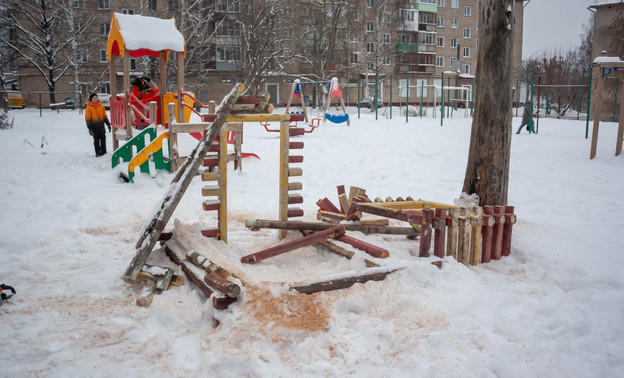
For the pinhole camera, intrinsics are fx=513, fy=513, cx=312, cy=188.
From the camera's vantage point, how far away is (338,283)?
449 centimetres

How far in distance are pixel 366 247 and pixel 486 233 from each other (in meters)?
1.27

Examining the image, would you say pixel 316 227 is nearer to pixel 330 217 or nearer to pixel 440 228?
pixel 330 217

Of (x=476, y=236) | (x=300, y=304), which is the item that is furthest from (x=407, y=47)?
(x=300, y=304)

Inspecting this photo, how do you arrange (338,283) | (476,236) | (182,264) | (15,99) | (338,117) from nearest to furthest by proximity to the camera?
(338,283)
(182,264)
(476,236)
(338,117)
(15,99)

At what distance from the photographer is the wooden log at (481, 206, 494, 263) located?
533cm

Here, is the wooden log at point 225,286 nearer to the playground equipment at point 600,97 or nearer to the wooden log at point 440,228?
the wooden log at point 440,228

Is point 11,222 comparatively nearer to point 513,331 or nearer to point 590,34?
point 513,331

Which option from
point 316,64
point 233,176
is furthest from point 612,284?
point 316,64

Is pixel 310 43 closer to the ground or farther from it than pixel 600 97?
farther from it

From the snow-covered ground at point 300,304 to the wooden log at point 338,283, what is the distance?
3.0 inches

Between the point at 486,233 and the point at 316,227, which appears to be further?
the point at 316,227

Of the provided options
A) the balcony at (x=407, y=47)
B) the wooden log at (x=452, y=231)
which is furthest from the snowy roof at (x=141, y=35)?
the balcony at (x=407, y=47)

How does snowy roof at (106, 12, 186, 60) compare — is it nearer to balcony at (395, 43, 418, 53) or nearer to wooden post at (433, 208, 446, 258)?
wooden post at (433, 208, 446, 258)

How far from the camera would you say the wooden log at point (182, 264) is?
177 inches
